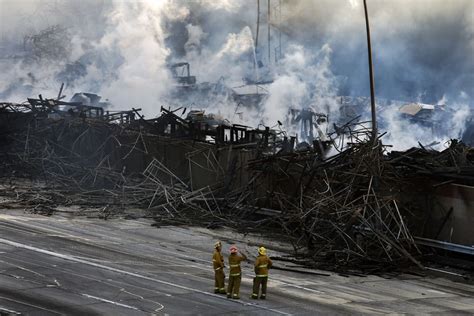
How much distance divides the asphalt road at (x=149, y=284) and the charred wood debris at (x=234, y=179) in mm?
1808

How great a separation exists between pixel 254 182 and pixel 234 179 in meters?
1.37

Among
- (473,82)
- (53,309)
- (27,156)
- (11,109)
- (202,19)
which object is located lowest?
(53,309)

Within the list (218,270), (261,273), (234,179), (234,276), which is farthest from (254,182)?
(234,276)

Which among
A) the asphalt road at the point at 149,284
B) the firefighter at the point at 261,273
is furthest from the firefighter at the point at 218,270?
the firefighter at the point at 261,273

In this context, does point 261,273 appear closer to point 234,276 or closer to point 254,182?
point 234,276

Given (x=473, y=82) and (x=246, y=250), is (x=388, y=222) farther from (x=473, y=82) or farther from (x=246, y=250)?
(x=473, y=82)

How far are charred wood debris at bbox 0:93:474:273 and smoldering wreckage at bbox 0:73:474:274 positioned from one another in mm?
38

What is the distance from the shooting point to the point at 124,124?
93.7 feet

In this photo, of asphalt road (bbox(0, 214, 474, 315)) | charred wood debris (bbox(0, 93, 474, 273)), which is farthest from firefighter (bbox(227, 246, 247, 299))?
charred wood debris (bbox(0, 93, 474, 273))

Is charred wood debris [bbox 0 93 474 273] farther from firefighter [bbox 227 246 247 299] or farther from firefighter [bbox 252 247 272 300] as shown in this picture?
firefighter [bbox 227 246 247 299]

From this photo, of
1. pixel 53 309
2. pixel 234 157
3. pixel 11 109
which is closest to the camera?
pixel 53 309

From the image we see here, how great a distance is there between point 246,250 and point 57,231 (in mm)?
4623

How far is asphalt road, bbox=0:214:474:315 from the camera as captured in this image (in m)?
11.4

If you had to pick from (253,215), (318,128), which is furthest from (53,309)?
(318,128)
